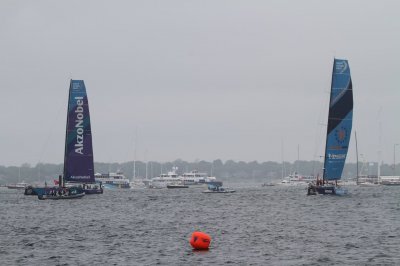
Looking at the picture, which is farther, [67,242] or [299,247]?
[67,242]

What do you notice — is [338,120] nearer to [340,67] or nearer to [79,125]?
[340,67]

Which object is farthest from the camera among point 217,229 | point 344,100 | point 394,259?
point 344,100

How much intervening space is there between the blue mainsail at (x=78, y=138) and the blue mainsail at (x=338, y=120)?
109ft

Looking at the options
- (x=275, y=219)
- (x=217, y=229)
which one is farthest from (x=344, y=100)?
(x=217, y=229)

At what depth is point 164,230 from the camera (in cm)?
5816

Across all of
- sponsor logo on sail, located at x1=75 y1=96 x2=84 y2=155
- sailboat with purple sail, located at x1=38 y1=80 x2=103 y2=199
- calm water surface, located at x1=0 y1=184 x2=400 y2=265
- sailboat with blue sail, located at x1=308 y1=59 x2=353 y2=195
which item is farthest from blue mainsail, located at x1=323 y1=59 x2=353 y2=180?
sponsor logo on sail, located at x1=75 y1=96 x2=84 y2=155

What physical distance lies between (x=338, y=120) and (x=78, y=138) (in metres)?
35.7

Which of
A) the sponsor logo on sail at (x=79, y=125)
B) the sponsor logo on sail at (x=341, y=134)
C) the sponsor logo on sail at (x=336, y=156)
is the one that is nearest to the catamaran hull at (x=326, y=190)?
the sponsor logo on sail at (x=336, y=156)

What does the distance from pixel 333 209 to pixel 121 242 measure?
31.8m

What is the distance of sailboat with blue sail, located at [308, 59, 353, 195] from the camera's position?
96.0 meters

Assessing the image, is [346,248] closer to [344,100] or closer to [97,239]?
[97,239]

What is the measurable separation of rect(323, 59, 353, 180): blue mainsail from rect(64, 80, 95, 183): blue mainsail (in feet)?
109

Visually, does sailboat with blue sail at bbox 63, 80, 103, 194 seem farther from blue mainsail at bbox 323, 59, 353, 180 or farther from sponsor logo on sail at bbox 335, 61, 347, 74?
sponsor logo on sail at bbox 335, 61, 347, 74

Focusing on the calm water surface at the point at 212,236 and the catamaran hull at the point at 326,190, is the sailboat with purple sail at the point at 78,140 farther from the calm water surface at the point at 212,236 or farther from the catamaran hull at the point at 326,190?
the catamaran hull at the point at 326,190
